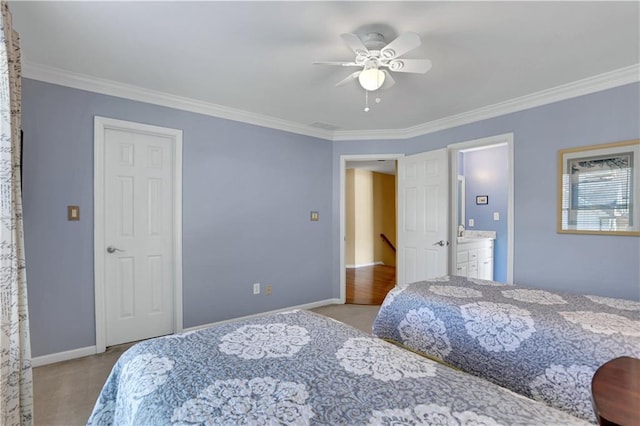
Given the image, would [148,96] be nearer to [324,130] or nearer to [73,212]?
[73,212]

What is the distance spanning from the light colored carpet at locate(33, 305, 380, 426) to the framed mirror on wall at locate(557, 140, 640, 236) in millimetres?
3901

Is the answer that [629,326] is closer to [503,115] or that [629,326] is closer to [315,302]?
[503,115]

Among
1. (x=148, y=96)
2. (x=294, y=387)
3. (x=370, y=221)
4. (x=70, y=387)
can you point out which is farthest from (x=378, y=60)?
(x=370, y=221)

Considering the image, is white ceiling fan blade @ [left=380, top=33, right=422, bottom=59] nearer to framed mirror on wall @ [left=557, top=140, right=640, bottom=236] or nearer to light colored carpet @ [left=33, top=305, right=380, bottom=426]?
framed mirror on wall @ [left=557, top=140, right=640, bottom=236]

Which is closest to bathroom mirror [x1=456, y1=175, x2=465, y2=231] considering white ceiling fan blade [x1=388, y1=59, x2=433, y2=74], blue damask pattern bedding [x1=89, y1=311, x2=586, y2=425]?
white ceiling fan blade [x1=388, y1=59, x2=433, y2=74]

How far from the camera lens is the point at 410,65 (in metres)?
2.11

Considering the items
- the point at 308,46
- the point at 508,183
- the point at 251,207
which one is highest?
the point at 308,46

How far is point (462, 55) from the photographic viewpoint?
7.58ft

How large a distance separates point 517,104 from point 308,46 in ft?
7.34

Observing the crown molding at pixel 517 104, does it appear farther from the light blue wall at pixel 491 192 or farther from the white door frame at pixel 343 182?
the light blue wall at pixel 491 192

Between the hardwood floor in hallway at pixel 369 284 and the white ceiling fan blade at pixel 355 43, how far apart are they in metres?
3.27

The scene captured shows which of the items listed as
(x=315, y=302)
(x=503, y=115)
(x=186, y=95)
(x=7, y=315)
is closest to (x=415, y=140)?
(x=503, y=115)

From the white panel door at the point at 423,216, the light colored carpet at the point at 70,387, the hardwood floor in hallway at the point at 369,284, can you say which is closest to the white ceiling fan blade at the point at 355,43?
the white panel door at the point at 423,216

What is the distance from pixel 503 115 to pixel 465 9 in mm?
1884
